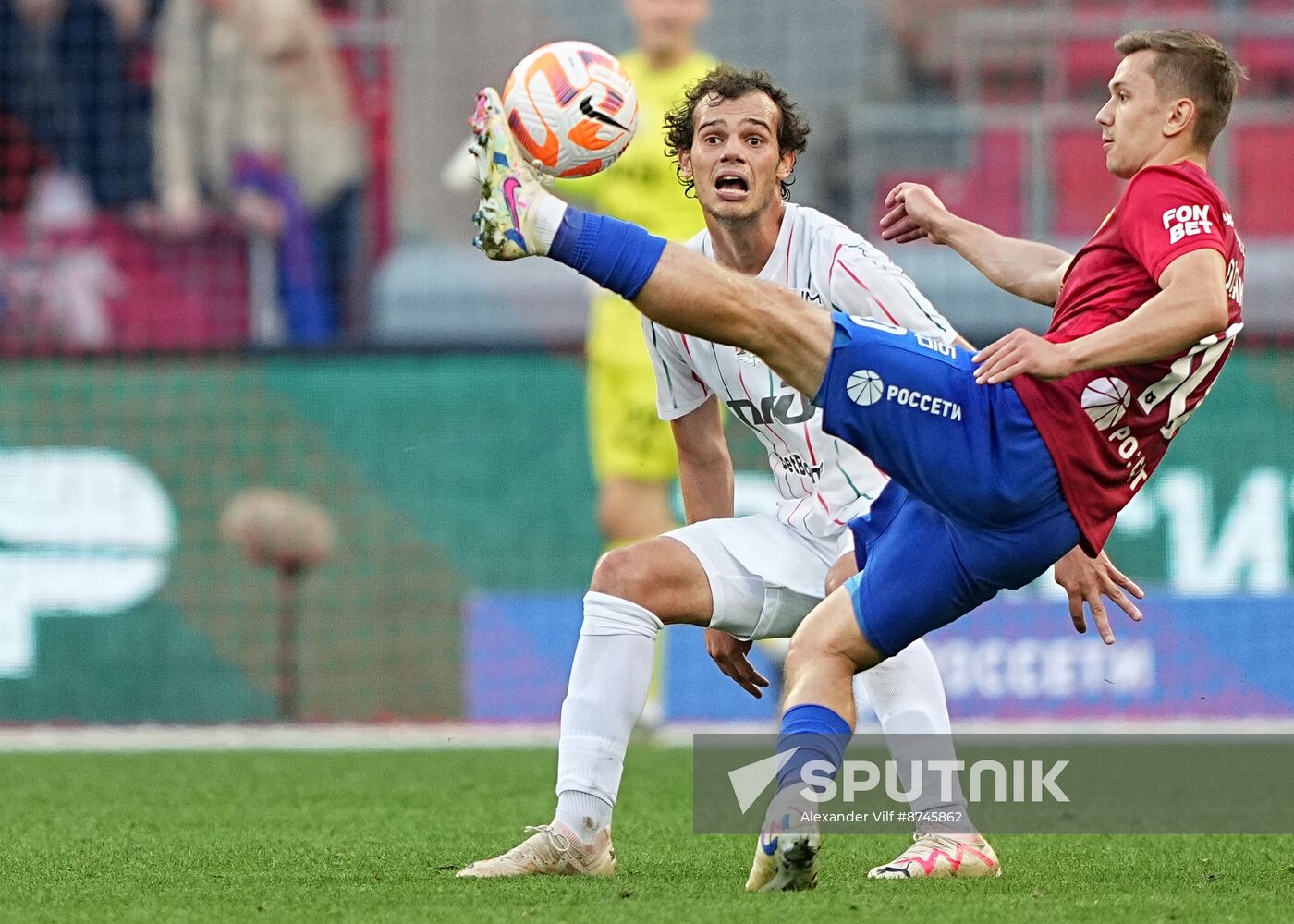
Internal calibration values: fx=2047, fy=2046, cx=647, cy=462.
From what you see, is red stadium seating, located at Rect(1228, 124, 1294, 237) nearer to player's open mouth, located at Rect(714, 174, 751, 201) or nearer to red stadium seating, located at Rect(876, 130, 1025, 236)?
red stadium seating, located at Rect(876, 130, 1025, 236)

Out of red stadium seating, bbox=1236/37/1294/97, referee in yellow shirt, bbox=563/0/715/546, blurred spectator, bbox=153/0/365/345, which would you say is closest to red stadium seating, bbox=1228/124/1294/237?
red stadium seating, bbox=1236/37/1294/97

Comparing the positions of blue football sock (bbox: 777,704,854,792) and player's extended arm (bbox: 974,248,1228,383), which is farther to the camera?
blue football sock (bbox: 777,704,854,792)

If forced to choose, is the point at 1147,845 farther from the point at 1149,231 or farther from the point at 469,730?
the point at 469,730

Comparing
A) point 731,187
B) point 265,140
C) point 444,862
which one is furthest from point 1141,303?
point 265,140

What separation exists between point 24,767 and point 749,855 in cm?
351

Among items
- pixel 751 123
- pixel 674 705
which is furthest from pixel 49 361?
pixel 751 123

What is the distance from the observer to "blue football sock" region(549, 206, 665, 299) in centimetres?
397

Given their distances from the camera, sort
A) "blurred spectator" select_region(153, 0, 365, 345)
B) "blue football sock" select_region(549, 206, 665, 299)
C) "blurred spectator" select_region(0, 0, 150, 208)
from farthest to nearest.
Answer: "blurred spectator" select_region(0, 0, 150, 208)
"blurred spectator" select_region(153, 0, 365, 345)
"blue football sock" select_region(549, 206, 665, 299)

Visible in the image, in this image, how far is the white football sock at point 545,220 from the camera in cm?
399

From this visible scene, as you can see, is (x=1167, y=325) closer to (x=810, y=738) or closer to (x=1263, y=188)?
(x=810, y=738)

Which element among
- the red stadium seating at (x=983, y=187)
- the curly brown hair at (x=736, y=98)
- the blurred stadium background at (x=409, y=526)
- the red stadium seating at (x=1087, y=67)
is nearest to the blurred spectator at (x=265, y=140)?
the blurred stadium background at (x=409, y=526)

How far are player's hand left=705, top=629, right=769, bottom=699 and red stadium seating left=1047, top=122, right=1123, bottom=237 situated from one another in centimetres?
662

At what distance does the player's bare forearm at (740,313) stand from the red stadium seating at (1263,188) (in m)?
7.61

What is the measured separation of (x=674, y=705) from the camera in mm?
9359
